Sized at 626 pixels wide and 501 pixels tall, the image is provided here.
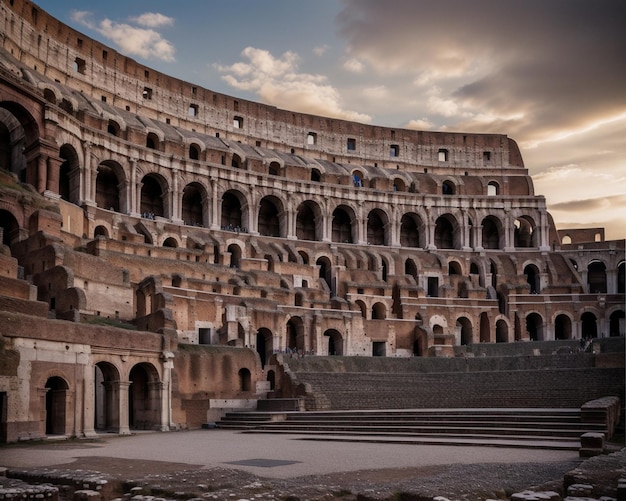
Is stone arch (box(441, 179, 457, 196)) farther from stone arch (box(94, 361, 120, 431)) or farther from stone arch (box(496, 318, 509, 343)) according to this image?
stone arch (box(94, 361, 120, 431))

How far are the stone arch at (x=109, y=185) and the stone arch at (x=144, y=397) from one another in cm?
2511

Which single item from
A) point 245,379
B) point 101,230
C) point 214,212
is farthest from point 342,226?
point 245,379

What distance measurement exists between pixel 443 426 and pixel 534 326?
133 ft

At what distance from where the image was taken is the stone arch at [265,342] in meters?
46.8

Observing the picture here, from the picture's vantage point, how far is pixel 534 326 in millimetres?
64562

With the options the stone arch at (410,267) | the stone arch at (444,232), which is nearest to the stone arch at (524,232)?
the stone arch at (444,232)

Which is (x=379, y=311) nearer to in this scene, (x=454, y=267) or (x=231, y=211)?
(x=454, y=267)

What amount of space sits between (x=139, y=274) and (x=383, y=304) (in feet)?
74.9

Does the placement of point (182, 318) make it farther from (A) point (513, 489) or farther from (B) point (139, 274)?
(A) point (513, 489)

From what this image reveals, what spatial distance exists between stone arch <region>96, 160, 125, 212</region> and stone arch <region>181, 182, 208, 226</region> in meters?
6.25

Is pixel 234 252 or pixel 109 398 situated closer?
pixel 109 398

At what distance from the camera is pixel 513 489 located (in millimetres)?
14141

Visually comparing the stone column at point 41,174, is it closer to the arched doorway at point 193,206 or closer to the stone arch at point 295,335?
the stone arch at point 295,335

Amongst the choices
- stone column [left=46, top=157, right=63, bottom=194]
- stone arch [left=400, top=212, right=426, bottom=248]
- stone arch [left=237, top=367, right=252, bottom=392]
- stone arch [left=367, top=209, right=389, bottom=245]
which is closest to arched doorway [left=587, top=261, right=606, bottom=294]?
stone arch [left=400, top=212, right=426, bottom=248]
